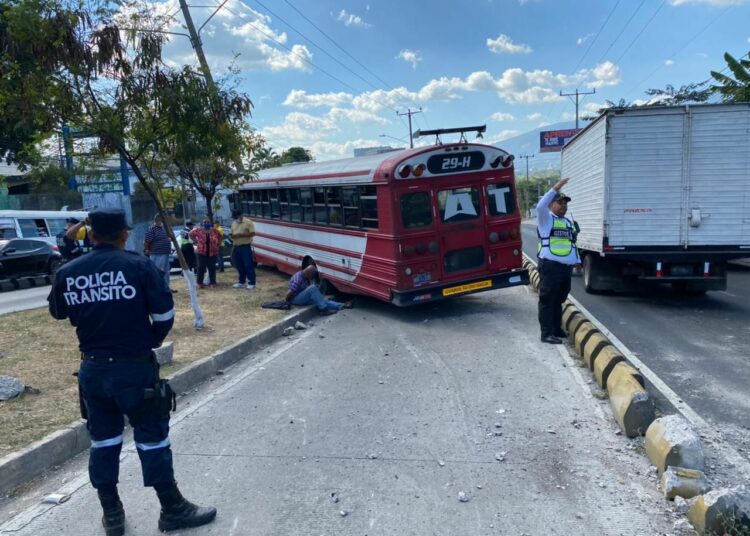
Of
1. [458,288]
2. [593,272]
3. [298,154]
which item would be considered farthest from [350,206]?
[298,154]

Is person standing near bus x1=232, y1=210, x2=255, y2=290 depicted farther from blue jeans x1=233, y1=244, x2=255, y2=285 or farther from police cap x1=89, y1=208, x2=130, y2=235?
police cap x1=89, y1=208, x2=130, y2=235

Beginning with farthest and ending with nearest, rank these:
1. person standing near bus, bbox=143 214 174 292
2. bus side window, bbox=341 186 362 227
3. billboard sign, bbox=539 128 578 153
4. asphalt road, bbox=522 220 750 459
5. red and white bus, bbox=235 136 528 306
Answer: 1. billboard sign, bbox=539 128 578 153
2. person standing near bus, bbox=143 214 174 292
3. bus side window, bbox=341 186 362 227
4. red and white bus, bbox=235 136 528 306
5. asphalt road, bbox=522 220 750 459

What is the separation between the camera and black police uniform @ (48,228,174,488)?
3527 millimetres

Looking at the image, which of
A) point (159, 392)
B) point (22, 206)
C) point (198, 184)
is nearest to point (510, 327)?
point (159, 392)

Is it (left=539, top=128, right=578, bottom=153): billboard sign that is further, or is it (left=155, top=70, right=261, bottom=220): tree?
(left=539, top=128, right=578, bottom=153): billboard sign

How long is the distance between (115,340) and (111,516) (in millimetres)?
1088

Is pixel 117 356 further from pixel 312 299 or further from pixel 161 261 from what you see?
pixel 161 261

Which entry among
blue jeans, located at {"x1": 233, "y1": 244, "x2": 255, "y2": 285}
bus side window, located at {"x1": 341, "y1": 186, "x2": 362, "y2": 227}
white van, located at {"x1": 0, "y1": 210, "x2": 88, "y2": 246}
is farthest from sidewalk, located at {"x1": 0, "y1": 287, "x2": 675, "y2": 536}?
white van, located at {"x1": 0, "y1": 210, "x2": 88, "y2": 246}


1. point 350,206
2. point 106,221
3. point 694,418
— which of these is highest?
point 106,221

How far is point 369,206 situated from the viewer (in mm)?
10258

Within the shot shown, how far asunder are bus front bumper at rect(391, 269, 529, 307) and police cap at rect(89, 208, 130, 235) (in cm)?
634

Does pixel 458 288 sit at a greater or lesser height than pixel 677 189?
lesser

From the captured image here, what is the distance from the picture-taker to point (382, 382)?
664 cm

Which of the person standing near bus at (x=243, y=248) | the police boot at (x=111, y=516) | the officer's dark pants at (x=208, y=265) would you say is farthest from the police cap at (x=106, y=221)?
the officer's dark pants at (x=208, y=265)
